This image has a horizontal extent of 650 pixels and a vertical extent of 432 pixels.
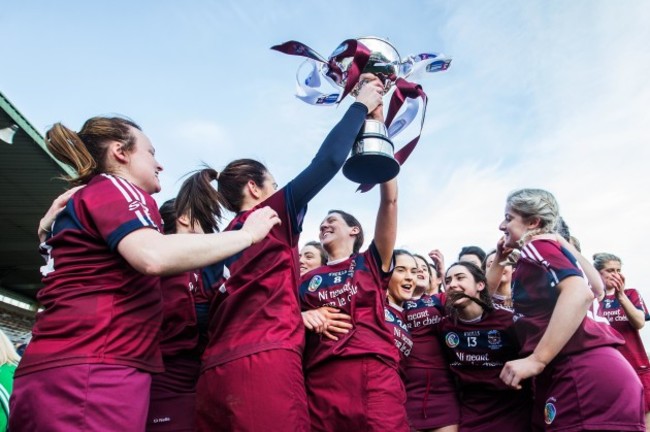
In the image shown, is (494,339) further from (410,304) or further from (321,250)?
(321,250)

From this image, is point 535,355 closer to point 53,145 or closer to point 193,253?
point 193,253

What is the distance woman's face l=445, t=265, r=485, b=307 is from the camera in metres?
3.97

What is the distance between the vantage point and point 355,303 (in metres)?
2.97

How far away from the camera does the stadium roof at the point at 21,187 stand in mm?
8008

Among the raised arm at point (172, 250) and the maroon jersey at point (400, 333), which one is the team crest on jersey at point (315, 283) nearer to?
the maroon jersey at point (400, 333)

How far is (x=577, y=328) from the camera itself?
265 cm

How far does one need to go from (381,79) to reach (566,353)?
1.81 meters

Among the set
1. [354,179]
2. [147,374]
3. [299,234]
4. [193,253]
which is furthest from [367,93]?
[147,374]

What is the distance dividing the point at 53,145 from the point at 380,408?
1.97 meters

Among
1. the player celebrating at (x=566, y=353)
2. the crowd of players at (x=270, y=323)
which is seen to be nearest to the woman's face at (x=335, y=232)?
the crowd of players at (x=270, y=323)

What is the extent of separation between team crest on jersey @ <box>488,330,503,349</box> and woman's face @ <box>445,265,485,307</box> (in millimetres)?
306

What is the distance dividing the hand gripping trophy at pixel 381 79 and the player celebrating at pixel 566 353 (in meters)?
0.97

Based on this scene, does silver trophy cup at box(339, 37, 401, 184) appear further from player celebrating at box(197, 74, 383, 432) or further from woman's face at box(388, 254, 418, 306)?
woman's face at box(388, 254, 418, 306)

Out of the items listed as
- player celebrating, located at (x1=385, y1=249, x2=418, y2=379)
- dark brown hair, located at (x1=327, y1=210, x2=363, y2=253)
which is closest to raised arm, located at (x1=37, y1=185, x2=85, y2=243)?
dark brown hair, located at (x1=327, y1=210, x2=363, y2=253)
